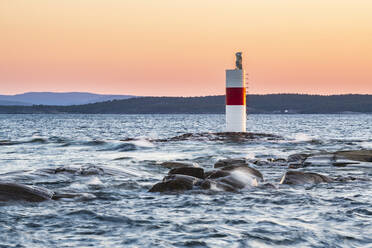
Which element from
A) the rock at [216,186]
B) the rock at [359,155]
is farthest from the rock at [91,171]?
the rock at [359,155]

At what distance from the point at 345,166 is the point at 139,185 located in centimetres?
551

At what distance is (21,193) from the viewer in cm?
819

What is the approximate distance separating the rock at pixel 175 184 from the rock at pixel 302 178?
1811 mm

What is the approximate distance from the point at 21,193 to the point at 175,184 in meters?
2.52

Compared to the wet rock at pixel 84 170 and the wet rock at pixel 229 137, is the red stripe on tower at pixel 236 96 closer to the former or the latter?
the wet rock at pixel 229 137

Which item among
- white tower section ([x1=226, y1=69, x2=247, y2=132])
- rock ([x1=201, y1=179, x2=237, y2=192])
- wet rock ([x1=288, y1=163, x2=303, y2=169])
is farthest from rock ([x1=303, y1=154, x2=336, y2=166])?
white tower section ([x1=226, y1=69, x2=247, y2=132])

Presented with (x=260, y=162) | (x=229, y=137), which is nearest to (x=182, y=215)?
(x=260, y=162)

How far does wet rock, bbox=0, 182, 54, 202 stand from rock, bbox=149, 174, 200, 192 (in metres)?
1.78

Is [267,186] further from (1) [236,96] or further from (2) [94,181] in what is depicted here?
(1) [236,96]

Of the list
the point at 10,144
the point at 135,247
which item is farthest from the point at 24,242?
the point at 10,144

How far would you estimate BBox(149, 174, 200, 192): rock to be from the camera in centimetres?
920

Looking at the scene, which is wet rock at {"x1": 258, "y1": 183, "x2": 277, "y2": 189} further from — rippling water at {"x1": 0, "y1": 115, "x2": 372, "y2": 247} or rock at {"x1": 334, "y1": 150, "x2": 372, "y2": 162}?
rock at {"x1": 334, "y1": 150, "x2": 372, "y2": 162}

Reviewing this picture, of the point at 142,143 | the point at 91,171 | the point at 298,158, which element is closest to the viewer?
the point at 91,171

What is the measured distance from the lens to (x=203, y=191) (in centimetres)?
905
